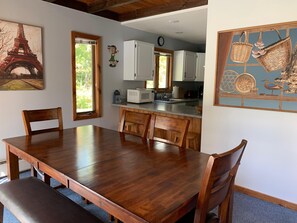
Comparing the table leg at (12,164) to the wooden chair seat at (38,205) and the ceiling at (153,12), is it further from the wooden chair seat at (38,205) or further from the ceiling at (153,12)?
the ceiling at (153,12)

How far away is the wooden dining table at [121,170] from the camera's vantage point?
39.2 inches

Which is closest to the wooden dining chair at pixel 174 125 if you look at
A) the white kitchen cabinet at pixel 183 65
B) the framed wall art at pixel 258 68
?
the framed wall art at pixel 258 68

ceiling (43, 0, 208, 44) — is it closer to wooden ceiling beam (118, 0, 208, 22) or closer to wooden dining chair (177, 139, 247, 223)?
wooden ceiling beam (118, 0, 208, 22)

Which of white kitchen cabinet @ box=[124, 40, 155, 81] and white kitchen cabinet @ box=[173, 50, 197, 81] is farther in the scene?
white kitchen cabinet @ box=[173, 50, 197, 81]

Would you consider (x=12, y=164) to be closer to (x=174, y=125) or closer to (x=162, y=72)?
(x=174, y=125)

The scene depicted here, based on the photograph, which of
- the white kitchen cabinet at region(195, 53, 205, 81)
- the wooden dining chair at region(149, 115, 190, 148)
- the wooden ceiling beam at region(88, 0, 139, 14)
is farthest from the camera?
the white kitchen cabinet at region(195, 53, 205, 81)

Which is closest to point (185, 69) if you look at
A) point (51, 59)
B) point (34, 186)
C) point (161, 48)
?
point (161, 48)

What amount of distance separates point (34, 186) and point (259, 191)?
2.33 m

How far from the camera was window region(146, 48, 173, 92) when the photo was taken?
5.02 meters

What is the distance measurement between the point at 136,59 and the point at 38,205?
124 inches

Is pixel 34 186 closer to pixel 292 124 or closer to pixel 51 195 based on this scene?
pixel 51 195

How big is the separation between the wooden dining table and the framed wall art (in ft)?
4.05

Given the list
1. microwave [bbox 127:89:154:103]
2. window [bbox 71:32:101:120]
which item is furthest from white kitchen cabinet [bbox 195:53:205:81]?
window [bbox 71:32:101:120]

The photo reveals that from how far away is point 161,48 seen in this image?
488 centimetres
